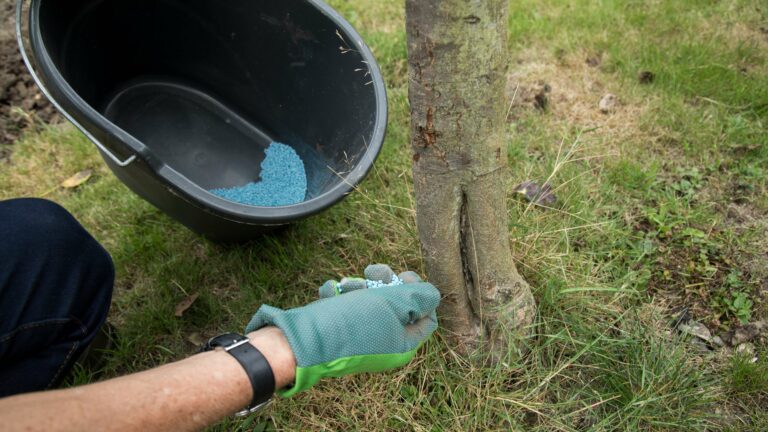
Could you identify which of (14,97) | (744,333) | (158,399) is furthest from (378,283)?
(14,97)

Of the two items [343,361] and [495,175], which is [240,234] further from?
[495,175]

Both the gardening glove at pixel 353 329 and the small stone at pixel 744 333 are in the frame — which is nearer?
the gardening glove at pixel 353 329

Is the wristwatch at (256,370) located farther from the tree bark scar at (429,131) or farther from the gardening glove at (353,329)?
the tree bark scar at (429,131)

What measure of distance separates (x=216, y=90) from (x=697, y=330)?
1940 millimetres

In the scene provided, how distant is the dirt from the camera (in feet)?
8.08

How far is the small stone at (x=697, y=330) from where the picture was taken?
145 centimetres

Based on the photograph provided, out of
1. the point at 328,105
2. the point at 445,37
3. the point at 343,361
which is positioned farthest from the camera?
the point at 328,105

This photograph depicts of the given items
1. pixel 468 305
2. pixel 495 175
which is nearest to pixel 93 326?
pixel 468 305

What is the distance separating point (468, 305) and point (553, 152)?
0.86m

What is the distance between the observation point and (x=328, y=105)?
76.4 inches

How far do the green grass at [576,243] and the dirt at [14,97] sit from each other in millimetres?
98

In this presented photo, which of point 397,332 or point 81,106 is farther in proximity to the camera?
point 81,106

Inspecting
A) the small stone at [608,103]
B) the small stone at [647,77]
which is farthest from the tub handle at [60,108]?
the small stone at [647,77]

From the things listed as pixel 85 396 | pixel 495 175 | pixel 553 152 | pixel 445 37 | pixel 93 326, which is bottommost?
pixel 93 326
